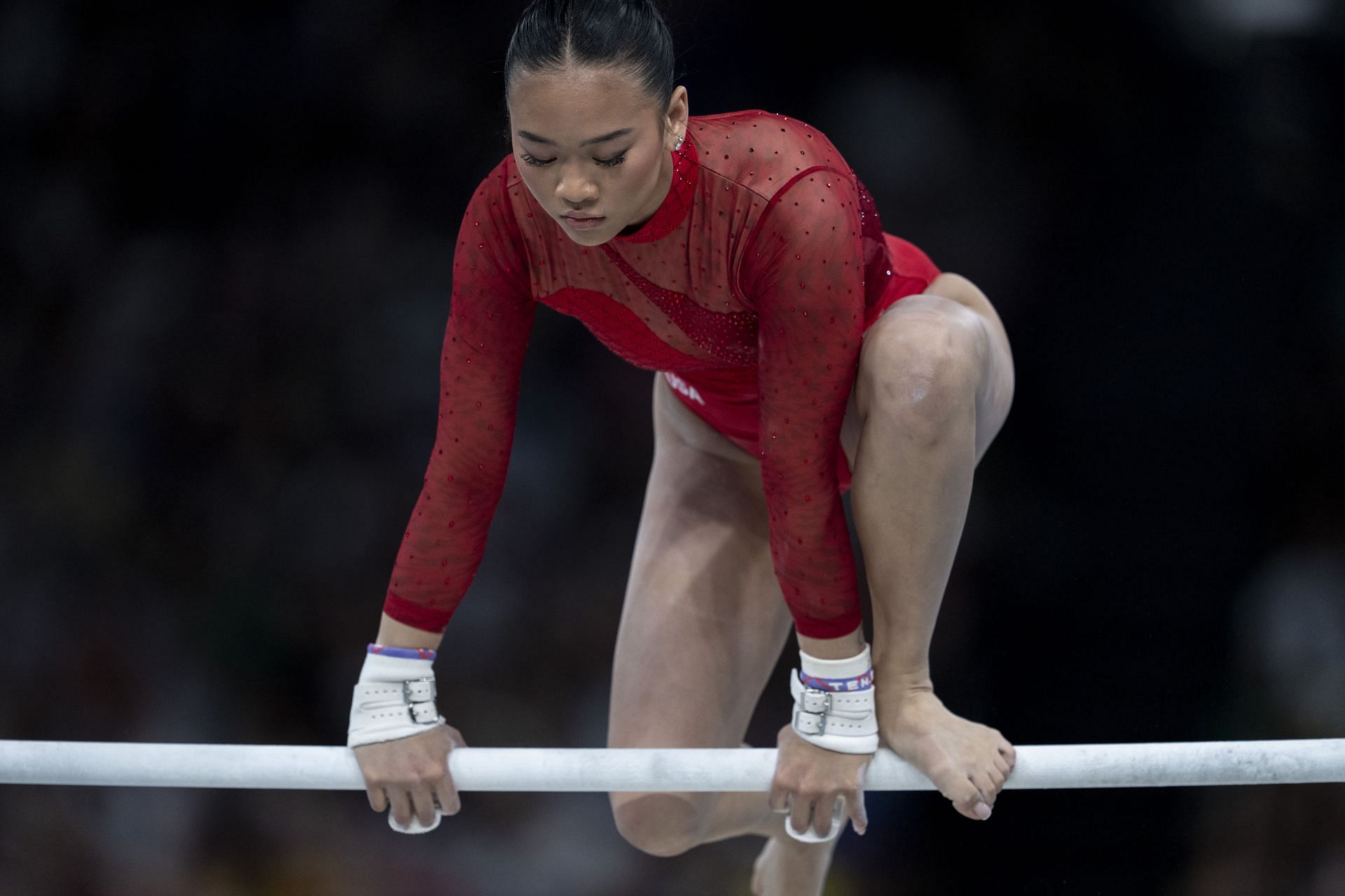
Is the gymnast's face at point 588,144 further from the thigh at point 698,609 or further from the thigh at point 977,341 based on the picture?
the thigh at point 698,609

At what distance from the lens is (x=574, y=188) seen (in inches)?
51.9

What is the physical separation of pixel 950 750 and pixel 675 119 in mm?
830

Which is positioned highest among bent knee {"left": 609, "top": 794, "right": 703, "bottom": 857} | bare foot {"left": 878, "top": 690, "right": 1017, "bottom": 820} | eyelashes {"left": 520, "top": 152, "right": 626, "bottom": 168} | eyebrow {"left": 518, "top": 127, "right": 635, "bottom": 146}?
eyebrow {"left": 518, "top": 127, "right": 635, "bottom": 146}

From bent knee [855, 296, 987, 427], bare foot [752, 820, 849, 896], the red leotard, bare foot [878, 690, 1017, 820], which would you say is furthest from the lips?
bare foot [752, 820, 849, 896]

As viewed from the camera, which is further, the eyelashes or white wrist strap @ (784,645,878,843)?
white wrist strap @ (784,645,878,843)

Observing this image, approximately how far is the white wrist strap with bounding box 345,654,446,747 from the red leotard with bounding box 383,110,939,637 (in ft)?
0.20

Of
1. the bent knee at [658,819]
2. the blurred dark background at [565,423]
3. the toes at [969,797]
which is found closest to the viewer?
the toes at [969,797]

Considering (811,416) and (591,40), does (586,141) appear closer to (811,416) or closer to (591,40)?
(591,40)

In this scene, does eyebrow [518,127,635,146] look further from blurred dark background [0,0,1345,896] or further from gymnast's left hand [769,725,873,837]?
blurred dark background [0,0,1345,896]

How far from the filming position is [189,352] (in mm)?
3162

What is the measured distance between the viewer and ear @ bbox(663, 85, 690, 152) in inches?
55.3

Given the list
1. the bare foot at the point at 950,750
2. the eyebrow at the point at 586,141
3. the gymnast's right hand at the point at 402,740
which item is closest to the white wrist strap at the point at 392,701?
the gymnast's right hand at the point at 402,740

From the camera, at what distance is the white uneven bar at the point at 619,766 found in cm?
151

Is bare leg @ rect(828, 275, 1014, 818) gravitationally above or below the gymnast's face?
below
